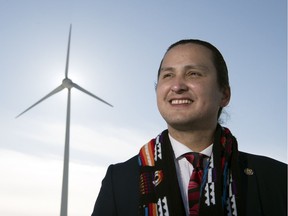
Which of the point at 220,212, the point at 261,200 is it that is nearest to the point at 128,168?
the point at 220,212

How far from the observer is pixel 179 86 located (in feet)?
16.9

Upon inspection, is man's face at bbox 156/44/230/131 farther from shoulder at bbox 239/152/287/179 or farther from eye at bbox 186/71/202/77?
shoulder at bbox 239/152/287/179

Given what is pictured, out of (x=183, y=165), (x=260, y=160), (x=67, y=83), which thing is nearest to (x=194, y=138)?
(x=183, y=165)

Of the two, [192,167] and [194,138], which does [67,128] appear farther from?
[192,167]

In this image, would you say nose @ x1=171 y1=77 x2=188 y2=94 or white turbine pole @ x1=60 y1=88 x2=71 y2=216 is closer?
nose @ x1=171 y1=77 x2=188 y2=94

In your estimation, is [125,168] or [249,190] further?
[125,168]

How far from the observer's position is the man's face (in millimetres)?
5141

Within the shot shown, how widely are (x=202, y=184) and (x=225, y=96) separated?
5.52 feet

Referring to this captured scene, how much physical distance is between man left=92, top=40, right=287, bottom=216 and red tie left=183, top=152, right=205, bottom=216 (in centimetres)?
1

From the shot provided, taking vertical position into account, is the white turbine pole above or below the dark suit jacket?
above

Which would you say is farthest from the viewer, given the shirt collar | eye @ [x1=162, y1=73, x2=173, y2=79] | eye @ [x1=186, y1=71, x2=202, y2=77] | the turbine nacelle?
the turbine nacelle

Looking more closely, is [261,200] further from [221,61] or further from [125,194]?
[221,61]

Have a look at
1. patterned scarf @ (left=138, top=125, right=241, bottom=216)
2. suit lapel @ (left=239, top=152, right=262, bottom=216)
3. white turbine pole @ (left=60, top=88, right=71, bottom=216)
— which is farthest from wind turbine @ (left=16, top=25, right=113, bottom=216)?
suit lapel @ (left=239, top=152, right=262, bottom=216)

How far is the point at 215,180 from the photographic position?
4.87 meters
